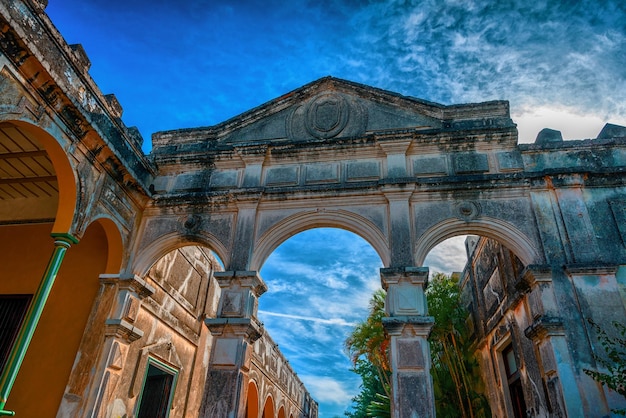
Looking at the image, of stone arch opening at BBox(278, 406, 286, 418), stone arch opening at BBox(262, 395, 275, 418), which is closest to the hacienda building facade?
stone arch opening at BBox(262, 395, 275, 418)

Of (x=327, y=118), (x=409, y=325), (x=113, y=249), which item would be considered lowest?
(x=409, y=325)

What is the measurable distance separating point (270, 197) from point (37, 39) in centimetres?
387

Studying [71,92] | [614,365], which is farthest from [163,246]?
[614,365]

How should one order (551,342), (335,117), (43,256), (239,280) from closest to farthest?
(551,342) → (239,280) → (43,256) → (335,117)

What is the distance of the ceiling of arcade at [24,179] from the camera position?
6395 mm

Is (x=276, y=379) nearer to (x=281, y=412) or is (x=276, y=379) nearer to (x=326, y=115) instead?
(x=281, y=412)

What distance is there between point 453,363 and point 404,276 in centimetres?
506

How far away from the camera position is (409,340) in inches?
226

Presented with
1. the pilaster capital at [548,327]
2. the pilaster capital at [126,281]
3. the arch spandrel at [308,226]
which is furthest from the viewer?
the pilaster capital at [126,281]

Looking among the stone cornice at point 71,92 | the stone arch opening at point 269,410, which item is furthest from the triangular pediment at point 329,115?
the stone arch opening at point 269,410

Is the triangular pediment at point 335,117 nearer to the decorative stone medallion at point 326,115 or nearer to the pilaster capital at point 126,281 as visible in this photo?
the decorative stone medallion at point 326,115

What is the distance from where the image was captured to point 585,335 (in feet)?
18.3

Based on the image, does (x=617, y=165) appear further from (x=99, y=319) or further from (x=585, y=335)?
(x=99, y=319)

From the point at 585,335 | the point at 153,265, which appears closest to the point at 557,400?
the point at 585,335
